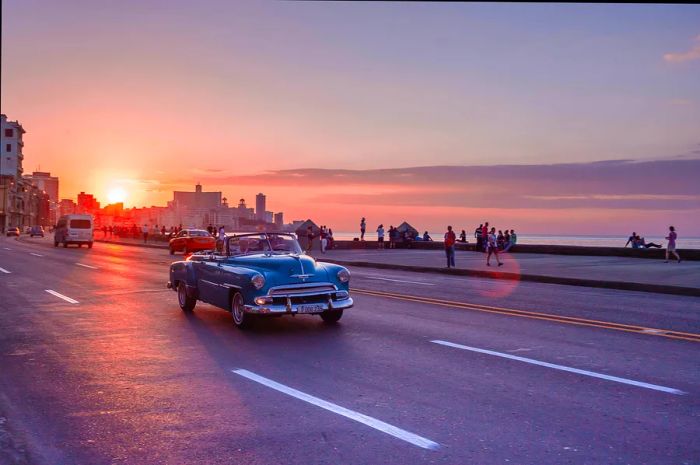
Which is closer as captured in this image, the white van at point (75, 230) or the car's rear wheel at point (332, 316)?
the car's rear wheel at point (332, 316)

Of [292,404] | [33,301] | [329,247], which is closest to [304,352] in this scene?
[292,404]

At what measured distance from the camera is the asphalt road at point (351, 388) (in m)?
4.92

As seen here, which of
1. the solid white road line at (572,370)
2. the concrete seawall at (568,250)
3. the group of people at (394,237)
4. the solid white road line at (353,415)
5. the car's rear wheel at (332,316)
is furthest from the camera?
the group of people at (394,237)

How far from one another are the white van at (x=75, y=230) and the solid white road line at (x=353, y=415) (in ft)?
151

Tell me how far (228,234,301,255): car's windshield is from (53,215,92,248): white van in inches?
1638

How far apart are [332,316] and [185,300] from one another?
331cm

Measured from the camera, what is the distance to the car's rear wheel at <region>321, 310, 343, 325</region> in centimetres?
1119

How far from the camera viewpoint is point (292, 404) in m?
6.11

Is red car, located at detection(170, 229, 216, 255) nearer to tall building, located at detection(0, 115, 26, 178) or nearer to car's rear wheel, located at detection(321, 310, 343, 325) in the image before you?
car's rear wheel, located at detection(321, 310, 343, 325)

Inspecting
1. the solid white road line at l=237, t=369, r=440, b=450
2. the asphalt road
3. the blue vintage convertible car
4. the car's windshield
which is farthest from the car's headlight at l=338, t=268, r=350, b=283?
the solid white road line at l=237, t=369, r=440, b=450

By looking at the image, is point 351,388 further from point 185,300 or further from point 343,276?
point 185,300

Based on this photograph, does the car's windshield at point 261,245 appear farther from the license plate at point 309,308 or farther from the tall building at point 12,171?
the tall building at point 12,171

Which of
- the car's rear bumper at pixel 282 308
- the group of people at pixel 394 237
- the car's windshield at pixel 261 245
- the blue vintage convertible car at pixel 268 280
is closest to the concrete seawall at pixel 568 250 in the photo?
the group of people at pixel 394 237

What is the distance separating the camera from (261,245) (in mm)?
11695
